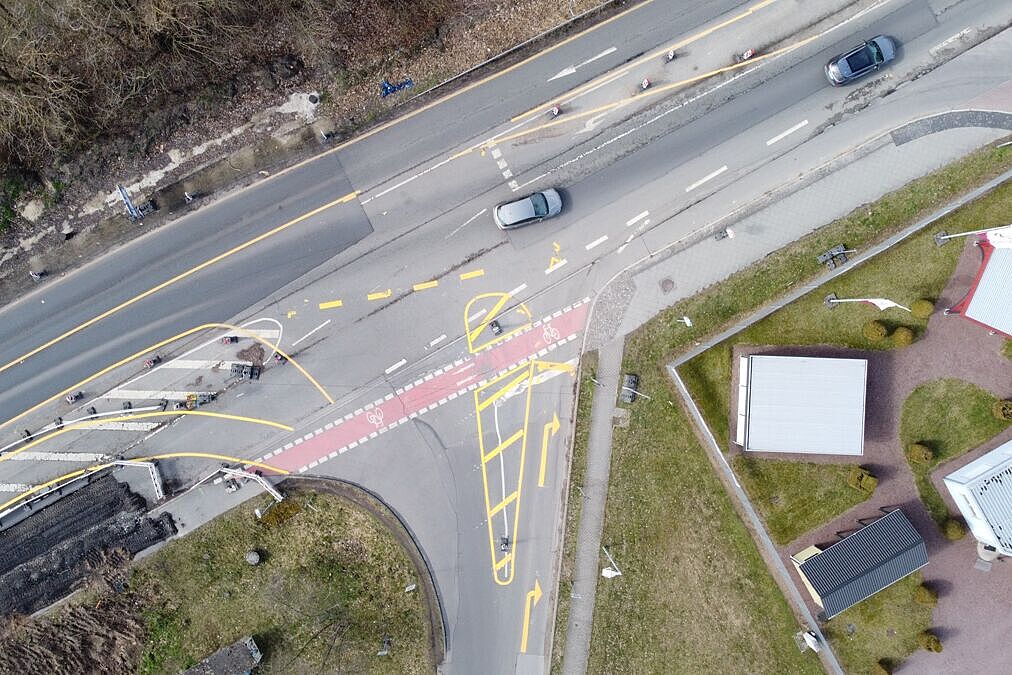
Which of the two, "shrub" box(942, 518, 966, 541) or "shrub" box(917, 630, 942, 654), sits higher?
"shrub" box(942, 518, 966, 541)

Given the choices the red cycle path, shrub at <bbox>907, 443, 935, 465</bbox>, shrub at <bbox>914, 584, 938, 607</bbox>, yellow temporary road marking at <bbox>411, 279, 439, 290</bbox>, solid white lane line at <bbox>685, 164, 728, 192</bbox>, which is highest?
yellow temporary road marking at <bbox>411, 279, 439, 290</bbox>

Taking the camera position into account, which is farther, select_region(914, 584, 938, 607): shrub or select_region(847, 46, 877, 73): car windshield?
select_region(914, 584, 938, 607): shrub

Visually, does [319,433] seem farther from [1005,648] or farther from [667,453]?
[1005,648]

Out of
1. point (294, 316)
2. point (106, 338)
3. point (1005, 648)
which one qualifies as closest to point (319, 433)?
point (294, 316)

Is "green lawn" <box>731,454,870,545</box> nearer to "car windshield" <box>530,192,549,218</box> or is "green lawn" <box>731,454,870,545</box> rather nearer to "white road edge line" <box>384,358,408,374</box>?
"car windshield" <box>530,192,549,218</box>

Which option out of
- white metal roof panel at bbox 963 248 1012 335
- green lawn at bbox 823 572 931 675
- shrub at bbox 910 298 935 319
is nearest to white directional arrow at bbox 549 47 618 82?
shrub at bbox 910 298 935 319

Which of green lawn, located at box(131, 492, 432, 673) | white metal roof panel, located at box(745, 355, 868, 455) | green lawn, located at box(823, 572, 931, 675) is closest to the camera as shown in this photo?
white metal roof panel, located at box(745, 355, 868, 455)
